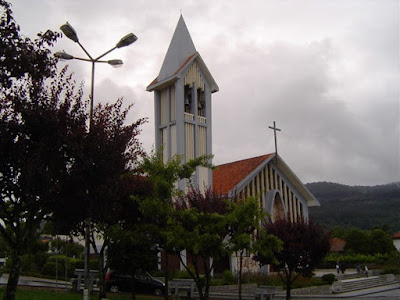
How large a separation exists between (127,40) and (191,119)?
18835 millimetres

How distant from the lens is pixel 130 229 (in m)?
17.8

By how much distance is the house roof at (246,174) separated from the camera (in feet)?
111

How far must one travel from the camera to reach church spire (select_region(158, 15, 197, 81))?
3301 centimetres

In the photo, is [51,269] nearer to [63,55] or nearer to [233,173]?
[233,173]

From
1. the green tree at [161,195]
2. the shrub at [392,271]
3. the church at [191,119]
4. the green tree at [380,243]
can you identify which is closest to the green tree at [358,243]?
the green tree at [380,243]

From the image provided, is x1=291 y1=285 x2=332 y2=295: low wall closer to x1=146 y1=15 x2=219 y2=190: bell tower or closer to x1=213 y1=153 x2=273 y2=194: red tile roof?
x1=213 y1=153 x2=273 y2=194: red tile roof

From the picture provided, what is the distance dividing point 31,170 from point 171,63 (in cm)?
2299

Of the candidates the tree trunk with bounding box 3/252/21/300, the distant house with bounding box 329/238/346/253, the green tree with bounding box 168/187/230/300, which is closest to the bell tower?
the green tree with bounding box 168/187/230/300

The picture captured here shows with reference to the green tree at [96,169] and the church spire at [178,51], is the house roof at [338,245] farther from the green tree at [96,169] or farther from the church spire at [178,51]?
the green tree at [96,169]

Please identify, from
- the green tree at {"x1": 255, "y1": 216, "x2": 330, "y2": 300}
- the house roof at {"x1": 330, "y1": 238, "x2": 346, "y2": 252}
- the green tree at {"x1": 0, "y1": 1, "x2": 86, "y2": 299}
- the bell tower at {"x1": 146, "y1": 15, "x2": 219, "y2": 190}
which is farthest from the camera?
the house roof at {"x1": 330, "y1": 238, "x2": 346, "y2": 252}

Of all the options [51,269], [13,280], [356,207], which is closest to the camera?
[13,280]

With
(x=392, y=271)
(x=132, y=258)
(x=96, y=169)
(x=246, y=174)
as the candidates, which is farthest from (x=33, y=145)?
(x=392, y=271)

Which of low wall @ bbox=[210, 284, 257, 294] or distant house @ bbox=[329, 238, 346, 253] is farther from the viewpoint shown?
distant house @ bbox=[329, 238, 346, 253]

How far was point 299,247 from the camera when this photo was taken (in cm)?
2064
